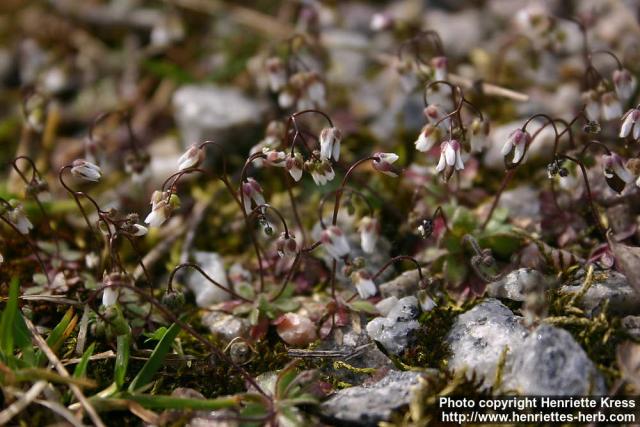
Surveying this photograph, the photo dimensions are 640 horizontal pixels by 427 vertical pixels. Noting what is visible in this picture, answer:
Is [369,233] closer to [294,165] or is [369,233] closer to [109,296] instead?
[294,165]

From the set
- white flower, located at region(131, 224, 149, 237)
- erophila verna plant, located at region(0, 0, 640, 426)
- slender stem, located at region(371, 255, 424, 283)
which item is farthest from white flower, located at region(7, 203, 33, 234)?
slender stem, located at region(371, 255, 424, 283)

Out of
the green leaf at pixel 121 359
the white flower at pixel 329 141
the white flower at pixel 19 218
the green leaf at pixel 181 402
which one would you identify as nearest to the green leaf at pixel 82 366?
the green leaf at pixel 121 359

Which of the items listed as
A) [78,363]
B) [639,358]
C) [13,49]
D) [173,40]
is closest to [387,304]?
[639,358]

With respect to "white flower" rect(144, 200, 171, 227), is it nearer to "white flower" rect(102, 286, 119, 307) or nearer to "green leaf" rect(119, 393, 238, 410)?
"white flower" rect(102, 286, 119, 307)

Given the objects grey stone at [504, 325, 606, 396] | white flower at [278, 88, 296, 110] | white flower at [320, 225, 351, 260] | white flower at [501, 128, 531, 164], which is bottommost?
grey stone at [504, 325, 606, 396]

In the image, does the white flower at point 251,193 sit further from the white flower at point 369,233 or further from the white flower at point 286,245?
the white flower at point 369,233
